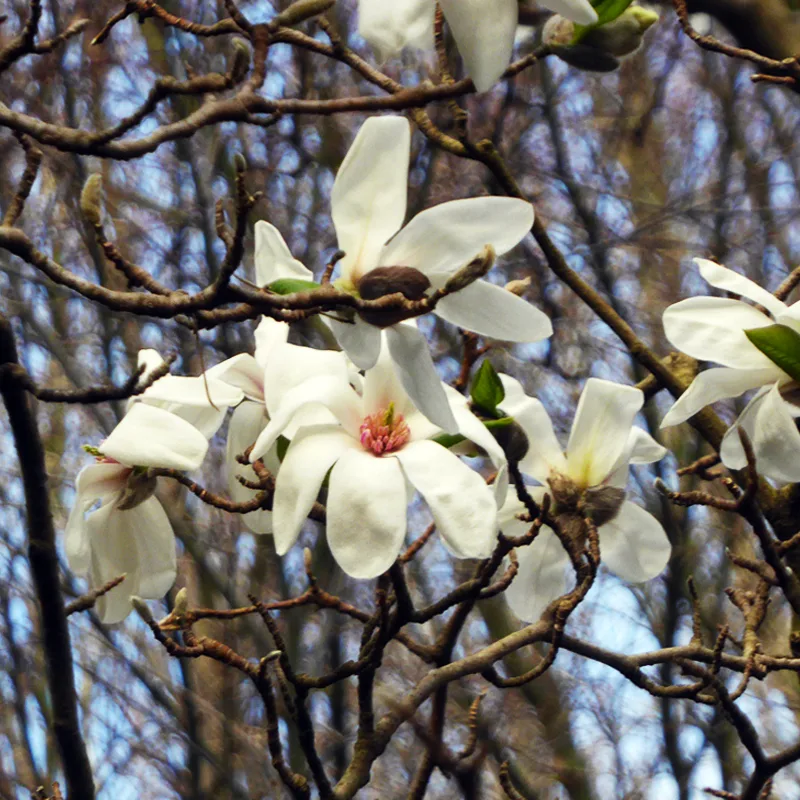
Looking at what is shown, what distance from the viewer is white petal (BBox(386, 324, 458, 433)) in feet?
2.69

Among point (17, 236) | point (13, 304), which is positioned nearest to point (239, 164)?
point (17, 236)

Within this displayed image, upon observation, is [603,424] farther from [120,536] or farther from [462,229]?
[120,536]

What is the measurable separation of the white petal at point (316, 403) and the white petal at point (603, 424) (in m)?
0.30

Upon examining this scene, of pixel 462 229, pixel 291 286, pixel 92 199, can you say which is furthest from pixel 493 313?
pixel 92 199

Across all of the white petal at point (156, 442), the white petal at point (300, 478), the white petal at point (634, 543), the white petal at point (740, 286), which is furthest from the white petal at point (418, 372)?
the white petal at point (634, 543)

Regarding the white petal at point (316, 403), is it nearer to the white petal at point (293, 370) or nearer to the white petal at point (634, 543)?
the white petal at point (293, 370)

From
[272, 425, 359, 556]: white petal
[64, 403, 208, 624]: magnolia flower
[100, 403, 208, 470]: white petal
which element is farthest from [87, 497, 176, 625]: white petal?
[272, 425, 359, 556]: white petal

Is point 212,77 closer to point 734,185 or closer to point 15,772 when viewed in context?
point 734,185

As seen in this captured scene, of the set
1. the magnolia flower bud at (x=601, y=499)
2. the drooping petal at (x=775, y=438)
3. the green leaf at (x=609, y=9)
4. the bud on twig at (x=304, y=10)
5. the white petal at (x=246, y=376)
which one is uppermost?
the bud on twig at (x=304, y=10)

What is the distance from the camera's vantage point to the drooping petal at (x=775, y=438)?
1010 mm

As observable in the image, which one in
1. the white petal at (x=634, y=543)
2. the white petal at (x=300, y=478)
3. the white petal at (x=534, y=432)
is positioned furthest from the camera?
the white petal at (x=634, y=543)

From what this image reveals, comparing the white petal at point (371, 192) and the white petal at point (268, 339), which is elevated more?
the white petal at point (268, 339)

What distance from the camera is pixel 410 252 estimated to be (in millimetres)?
835

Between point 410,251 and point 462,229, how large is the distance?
4 cm
